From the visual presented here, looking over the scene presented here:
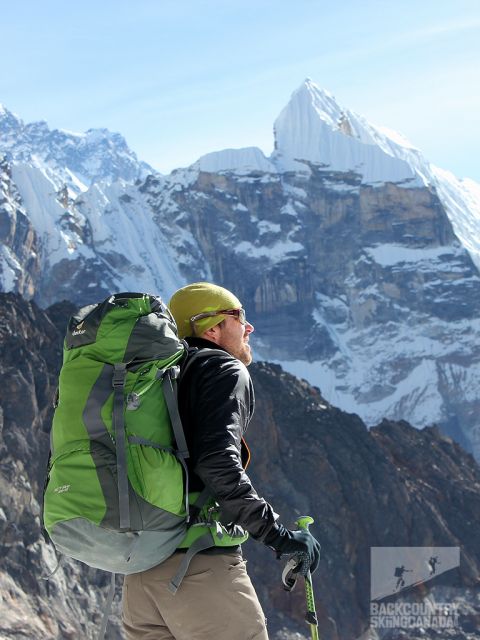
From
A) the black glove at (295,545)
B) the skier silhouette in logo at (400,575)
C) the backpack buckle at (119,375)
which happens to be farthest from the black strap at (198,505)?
the skier silhouette in logo at (400,575)

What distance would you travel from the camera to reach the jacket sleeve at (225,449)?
4359 millimetres

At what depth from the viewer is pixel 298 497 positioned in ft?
216

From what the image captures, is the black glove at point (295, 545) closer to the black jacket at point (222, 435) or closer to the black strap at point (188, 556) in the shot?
the black jacket at point (222, 435)

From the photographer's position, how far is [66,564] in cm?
5194

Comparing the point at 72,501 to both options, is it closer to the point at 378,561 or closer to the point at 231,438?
the point at 231,438

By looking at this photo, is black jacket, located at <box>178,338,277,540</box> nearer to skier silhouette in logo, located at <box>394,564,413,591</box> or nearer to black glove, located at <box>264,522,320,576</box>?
black glove, located at <box>264,522,320,576</box>

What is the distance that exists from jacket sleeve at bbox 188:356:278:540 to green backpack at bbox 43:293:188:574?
0.10m

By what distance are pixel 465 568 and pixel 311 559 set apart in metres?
68.0

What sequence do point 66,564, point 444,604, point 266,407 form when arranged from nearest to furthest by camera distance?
point 66,564 < point 444,604 < point 266,407

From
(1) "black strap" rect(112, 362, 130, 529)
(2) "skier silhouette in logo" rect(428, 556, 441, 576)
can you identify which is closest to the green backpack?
(1) "black strap" rect(112, 362, 130, 529)

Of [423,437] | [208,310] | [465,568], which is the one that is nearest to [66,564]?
[465,568]

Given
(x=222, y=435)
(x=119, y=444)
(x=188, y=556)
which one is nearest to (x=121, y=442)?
(x=119, y=444)

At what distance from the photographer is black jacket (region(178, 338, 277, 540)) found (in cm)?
436

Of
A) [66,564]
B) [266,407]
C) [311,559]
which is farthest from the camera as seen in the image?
[266,407]
